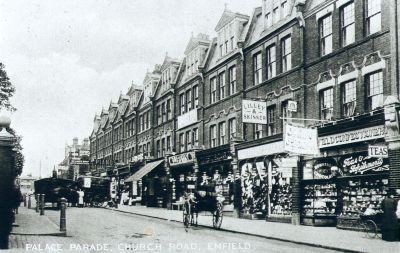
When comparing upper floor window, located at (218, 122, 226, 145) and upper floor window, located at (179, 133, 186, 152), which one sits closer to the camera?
upper floor window, located at (218, 122, 226, 145)

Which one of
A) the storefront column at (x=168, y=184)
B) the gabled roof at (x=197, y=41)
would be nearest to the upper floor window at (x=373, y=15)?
the gabled roof at (x=197, y=41)

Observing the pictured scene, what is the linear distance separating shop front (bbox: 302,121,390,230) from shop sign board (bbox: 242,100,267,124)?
10.0 feet

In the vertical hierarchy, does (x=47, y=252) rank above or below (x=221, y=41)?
below

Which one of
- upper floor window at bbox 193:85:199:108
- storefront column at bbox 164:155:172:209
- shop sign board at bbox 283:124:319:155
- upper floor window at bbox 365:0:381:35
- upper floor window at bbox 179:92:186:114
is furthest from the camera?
storefront column at bbox 164:155:172:209

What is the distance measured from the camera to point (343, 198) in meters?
19.0

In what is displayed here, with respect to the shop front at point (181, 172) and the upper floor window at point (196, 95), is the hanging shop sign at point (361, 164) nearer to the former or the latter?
the shop front at point (181, 172)

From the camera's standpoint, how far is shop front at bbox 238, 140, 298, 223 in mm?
22391

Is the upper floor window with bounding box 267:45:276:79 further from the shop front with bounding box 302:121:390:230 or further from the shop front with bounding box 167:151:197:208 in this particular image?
the shop front with bounding box 167:151:197:208

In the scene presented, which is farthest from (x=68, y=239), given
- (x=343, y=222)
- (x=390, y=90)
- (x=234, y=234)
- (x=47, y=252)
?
(x=390, y=90)

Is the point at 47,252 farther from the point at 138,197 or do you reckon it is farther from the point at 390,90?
the point at 138,197

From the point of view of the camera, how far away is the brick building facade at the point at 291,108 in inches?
695

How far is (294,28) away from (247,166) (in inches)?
298

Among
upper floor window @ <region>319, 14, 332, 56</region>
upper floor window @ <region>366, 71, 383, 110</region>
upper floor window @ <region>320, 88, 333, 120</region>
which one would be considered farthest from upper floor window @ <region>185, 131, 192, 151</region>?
upper floor window @ <region>366, 71, 383, 110</region>

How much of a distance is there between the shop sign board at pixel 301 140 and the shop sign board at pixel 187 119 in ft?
49.4
